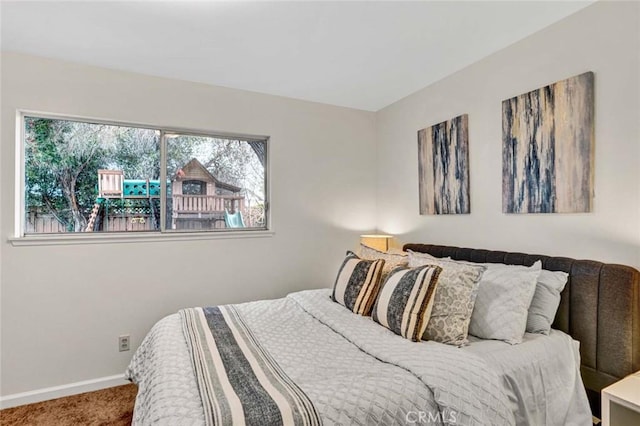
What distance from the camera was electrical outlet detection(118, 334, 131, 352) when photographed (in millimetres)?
2611

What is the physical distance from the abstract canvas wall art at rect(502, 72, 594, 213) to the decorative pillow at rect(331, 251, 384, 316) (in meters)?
1.03

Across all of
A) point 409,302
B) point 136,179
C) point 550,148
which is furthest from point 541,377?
point 136,179

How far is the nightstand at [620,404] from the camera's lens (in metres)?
1.36

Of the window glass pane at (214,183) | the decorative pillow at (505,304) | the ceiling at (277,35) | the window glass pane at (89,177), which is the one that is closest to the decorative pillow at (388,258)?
the decorative pillow at (505,304)

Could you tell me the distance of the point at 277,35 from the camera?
216 cm

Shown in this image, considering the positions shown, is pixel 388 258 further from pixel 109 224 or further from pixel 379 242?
pixel 109 224

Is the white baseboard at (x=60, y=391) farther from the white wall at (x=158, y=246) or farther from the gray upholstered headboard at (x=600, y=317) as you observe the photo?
the gray upholstered headboard at (x=600, y=317)

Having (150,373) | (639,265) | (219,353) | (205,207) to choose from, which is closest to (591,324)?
(639,265)

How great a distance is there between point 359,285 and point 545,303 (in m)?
1.06

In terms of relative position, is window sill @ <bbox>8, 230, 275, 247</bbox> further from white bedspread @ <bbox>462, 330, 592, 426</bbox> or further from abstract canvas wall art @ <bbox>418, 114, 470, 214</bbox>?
white bedspread @ <bbox>462, 330, 592, 426</bbox>

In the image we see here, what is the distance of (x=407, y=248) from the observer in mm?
3027

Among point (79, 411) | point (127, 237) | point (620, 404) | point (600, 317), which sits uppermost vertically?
point (127, 237)

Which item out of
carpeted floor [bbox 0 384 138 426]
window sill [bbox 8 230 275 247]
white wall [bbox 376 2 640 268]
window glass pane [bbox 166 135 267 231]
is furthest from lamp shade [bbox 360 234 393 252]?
carpeted floor [bbox 0 384 138 426]
